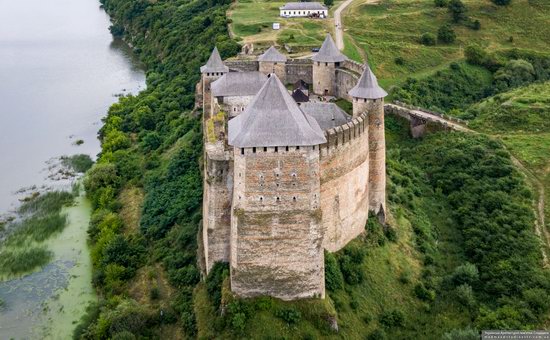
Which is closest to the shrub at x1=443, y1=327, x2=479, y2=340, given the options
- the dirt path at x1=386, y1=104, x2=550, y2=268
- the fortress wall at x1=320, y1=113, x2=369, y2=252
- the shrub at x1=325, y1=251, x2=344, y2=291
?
the shrub at x1=325, y1=251, x2=344, y2=291

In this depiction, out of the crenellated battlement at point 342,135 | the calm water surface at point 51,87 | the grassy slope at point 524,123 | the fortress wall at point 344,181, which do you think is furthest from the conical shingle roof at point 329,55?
the calm water surface at point 51,87

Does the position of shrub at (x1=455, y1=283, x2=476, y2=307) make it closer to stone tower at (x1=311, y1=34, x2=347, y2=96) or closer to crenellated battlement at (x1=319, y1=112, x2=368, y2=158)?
crenellated battlement at (x1=319, y1=112, x2=368, y2=158)

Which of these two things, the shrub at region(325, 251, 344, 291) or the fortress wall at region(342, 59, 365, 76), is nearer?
the shrub at region(325, 251, 344, 291)

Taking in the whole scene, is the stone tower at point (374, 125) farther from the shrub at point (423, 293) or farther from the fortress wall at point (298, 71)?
the fortress wall at point (298, 71)

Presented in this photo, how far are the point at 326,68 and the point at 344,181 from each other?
47.5ft

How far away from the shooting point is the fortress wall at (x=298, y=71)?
1508 inches

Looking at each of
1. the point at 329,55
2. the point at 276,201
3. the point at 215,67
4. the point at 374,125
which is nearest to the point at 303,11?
the point at 329,55

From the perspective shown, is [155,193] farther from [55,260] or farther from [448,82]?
[448,82]

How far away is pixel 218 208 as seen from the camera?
22.9 m

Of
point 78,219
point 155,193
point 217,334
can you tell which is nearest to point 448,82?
point 155,193

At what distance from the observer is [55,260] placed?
30.9m

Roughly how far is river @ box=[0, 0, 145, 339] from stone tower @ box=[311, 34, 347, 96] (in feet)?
56.1

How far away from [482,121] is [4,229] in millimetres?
32219

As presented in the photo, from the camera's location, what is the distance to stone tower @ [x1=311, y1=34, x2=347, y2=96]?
3588 centimetres
